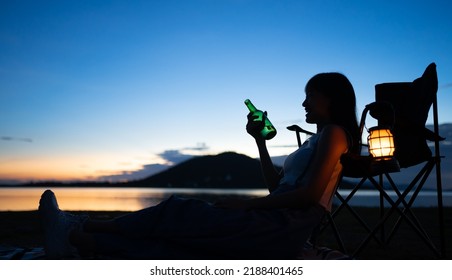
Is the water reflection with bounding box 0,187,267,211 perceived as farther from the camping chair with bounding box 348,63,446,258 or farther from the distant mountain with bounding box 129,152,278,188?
the distant mountain with bounding box 129,152,278,188

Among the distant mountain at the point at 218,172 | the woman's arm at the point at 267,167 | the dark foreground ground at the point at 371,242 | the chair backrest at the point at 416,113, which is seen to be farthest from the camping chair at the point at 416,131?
the distant mountain at the point at 218,172

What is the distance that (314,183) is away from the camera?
1789 mm

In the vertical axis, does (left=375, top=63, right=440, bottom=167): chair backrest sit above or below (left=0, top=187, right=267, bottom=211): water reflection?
above

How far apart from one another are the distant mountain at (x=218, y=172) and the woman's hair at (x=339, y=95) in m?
45.0

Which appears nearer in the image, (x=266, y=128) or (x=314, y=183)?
(x=314, y=183)

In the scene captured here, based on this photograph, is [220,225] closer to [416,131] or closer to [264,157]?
[264,157]

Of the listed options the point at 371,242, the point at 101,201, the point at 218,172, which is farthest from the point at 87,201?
the point at 218,172

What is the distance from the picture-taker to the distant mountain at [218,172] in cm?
5844

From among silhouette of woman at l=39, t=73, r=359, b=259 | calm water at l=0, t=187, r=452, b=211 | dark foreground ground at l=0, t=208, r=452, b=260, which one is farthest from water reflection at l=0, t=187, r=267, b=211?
silhouette of woman at l=39, t=73, r=359, b=259

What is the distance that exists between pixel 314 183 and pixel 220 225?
0.43m

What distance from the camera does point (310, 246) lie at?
2.42 meters

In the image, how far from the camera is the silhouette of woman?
179 centimetres

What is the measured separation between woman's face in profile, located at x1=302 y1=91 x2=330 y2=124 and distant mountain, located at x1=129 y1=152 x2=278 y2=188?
147 ft
